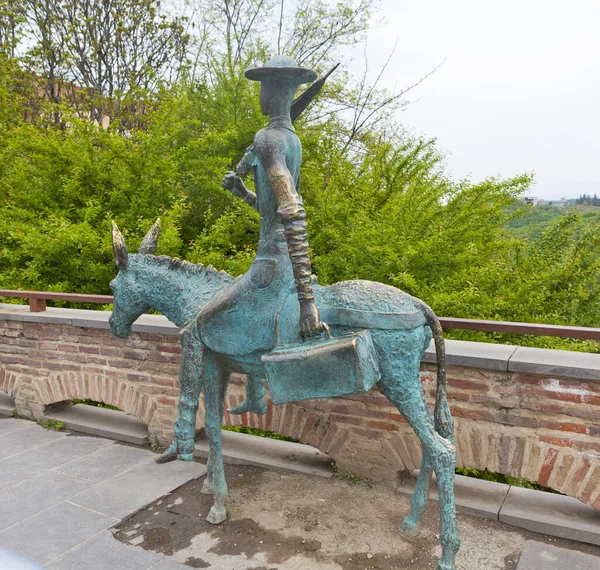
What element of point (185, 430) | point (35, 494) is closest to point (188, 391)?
point (185, 430)

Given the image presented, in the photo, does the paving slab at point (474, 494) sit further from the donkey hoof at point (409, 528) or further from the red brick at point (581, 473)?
the red brick at point (581, 473)

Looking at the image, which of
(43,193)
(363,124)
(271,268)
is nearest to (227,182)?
(271,268)

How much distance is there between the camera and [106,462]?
4512 mm

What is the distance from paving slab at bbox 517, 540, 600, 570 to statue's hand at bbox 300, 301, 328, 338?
1.77m

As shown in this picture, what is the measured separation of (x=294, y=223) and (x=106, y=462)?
3.07 metres

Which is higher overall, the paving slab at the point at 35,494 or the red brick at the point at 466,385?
the red brick at the point at 466,385

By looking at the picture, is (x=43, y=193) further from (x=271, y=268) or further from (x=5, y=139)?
(x=271, y=268)

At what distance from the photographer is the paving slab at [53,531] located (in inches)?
127

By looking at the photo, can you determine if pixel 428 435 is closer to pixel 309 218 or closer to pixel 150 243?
pixel 150 243

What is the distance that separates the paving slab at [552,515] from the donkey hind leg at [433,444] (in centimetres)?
79

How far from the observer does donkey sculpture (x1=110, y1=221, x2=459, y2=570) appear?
2861mm

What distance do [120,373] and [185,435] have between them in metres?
1.98

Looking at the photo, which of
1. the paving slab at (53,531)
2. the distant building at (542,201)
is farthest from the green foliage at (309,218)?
the paving slab at (53,531)

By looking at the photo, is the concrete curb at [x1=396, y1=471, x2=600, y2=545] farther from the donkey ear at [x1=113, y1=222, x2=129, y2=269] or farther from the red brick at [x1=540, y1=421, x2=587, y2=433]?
the donkey ear at [x1=113, y1=222, x2=129, y2=269]
